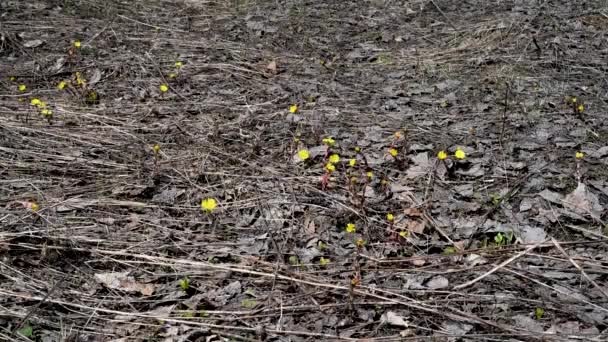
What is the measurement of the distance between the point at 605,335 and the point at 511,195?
100 cm

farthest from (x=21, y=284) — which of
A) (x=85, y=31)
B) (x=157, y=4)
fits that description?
(x=157, y=4)

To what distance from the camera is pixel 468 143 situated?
11.5 feet

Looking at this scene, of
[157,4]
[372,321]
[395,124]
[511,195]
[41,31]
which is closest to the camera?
[372,321]

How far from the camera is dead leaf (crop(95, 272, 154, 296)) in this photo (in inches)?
99.1

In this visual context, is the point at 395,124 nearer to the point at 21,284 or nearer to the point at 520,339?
the point at 520,339

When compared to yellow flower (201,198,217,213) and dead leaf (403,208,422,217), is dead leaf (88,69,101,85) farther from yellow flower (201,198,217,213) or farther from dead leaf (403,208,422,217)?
dead leaf (403,208,422,217)

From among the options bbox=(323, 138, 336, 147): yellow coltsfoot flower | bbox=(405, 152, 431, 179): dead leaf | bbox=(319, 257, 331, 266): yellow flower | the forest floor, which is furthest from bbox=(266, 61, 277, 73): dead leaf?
bbox=(319, 257, 331, 266): yellow flower

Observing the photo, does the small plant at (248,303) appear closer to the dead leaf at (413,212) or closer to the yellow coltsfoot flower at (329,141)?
the dead leaf at (413,212)

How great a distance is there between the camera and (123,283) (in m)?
2.54

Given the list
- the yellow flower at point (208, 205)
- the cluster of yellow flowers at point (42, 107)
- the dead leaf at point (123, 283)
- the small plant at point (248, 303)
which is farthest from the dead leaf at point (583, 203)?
the cluster of yellow flowers at point (42, 107)

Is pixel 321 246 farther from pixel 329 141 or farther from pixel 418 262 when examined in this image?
pixel 329 141

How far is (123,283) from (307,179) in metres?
1.22

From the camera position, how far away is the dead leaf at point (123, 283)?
2.52m

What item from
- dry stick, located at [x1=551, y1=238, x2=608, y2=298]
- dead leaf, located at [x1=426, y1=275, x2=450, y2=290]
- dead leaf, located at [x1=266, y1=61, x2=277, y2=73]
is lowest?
dead leaf, located at [x1=426, y1=275, x2=450, y2=290]
